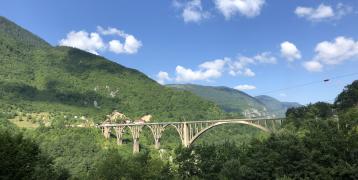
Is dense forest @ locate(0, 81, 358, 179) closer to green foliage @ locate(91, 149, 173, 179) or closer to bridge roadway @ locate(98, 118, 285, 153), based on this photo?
green foliage @ locate(91, 149, 173, 179)

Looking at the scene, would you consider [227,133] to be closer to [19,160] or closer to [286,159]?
[286,159]

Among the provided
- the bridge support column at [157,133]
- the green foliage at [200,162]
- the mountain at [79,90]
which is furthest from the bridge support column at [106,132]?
the green foliage at [200,162]

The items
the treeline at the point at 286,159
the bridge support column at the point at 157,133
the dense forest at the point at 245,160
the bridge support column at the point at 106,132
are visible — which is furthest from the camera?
the bridge support column at the point at 106,132

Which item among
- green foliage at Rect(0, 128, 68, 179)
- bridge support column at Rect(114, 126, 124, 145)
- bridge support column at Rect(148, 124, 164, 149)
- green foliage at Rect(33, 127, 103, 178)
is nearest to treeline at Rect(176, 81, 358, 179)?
green foliage at Rect(0, 128, 68, 179)

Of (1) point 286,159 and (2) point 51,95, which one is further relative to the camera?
(2) point 51,95

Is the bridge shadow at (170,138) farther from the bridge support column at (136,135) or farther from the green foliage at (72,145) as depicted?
the green foliage at (72,145)

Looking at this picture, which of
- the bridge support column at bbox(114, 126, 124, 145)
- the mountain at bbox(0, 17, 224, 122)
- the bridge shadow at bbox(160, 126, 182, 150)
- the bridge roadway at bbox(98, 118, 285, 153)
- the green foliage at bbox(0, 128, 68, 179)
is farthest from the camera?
the mountain at bbox(0, 17, 224, 122)

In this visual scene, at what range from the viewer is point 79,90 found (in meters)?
154

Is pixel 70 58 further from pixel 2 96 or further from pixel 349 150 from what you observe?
pixel 349 150

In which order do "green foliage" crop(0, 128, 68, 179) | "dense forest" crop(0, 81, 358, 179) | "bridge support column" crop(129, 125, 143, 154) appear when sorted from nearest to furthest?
"green foliage" crop(0, 128, 68, 179), "dense forest" crop(0, 81, 358, 179), "bridge support column" crop(129, 125, 143, 154)

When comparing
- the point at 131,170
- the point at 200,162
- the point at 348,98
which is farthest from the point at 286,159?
the point at 348,98

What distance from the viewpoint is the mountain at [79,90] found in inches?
4988

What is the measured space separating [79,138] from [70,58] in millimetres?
119102

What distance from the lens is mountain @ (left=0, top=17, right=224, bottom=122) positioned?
126688mm
